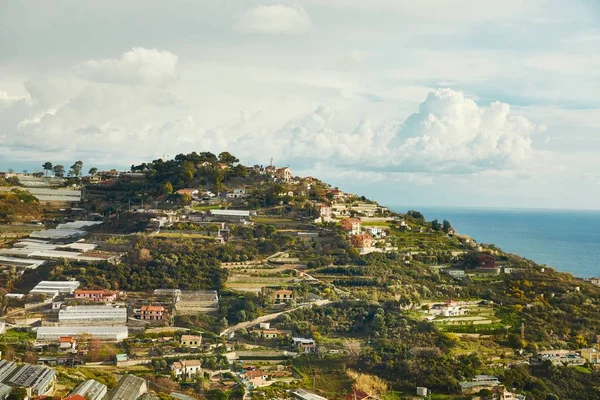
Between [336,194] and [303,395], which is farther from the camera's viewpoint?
[336,194]

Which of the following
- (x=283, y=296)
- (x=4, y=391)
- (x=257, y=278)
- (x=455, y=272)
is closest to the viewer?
(x=4, y=391)

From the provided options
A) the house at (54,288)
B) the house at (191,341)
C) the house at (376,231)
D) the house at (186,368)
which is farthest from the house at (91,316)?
the house at (376,231)

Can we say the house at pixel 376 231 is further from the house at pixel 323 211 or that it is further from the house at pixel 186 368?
the house at pixel 186 368

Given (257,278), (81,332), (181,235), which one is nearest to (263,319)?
(257,278)

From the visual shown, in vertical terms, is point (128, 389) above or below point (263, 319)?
below

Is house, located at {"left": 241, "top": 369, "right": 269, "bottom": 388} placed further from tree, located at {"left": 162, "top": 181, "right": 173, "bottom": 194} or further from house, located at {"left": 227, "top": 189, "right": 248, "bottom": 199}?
tree, located at {"left": 162, "top": 181, "right": 173, "bottom": 194}

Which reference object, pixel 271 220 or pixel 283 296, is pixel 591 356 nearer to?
pixel 283 296

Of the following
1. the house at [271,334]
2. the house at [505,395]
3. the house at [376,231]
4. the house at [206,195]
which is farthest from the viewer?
the house at [206,195]

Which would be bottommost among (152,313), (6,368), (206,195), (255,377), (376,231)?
(255,377)
